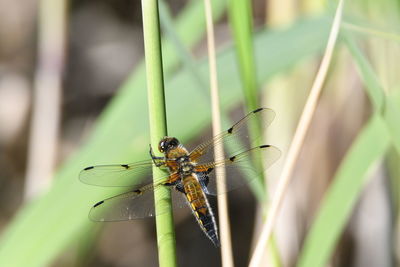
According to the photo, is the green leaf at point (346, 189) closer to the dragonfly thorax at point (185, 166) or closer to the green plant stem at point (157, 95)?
the dragonfly thorax at point (185, 166)

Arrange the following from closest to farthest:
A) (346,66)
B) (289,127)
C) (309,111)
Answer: (309,111) < (289,127) < (346,66)

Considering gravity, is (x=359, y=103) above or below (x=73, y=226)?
above

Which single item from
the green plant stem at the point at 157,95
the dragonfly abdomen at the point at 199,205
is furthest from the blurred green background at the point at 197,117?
the green plant stem at the point at 157,95

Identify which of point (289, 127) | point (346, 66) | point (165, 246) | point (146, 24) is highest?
point (346, 66)

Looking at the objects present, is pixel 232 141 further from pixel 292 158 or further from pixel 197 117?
pixel 292 158

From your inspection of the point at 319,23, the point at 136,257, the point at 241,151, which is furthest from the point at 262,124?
the point at 136,257

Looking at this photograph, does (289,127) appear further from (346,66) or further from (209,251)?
(209,251)
